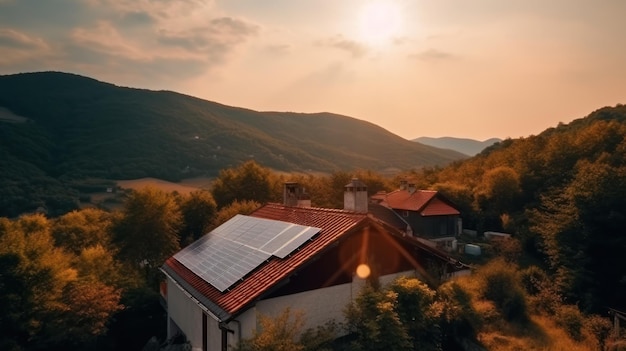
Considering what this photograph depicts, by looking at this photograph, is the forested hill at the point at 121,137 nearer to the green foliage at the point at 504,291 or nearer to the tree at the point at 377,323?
the green foliage at the point at 504,291

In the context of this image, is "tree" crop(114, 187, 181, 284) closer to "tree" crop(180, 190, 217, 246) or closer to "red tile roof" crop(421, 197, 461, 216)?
"tree" crop(180, 190, 217, 246)

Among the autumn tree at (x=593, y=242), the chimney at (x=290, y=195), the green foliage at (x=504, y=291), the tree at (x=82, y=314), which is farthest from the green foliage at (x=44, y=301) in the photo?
the autumn tree at (x=593, y=242)

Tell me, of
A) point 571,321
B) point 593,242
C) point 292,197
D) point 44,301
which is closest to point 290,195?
point 292,197

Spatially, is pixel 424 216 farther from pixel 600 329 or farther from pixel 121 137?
pixel 121 137

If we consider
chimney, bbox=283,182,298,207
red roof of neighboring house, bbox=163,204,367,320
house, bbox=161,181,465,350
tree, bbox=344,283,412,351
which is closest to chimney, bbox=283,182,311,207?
chimney, bbox=283,182,298,207

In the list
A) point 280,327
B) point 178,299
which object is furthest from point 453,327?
point 178,299

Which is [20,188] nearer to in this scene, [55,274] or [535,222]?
[55,274]
